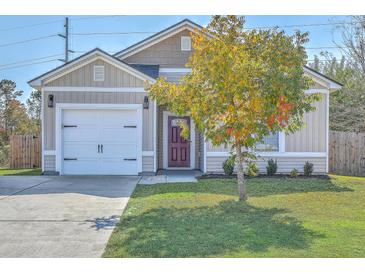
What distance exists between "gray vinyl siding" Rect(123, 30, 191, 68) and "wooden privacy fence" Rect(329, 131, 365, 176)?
660cm

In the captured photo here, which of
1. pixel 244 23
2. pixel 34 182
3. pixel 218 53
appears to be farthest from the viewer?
pixel 34 182

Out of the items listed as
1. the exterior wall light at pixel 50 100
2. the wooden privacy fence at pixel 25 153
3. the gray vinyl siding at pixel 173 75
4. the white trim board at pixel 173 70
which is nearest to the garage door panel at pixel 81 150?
the exterior wall light at pixel 50 100

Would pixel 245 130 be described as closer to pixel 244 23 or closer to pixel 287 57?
pixel 287 57

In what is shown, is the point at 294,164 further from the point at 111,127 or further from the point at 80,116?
the point at 80,116

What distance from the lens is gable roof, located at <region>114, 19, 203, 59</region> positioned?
13398 millimetres

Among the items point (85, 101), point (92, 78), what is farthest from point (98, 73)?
point (85, 101)

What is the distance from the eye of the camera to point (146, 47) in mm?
13648

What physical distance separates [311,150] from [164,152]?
5.11 meters

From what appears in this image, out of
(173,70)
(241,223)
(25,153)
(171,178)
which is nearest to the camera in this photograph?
(241,223)

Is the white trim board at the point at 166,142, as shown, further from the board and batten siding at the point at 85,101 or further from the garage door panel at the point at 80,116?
the garage door panel at the point at 80,116

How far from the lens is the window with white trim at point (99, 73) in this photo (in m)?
12.0

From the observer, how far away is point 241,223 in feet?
19.7

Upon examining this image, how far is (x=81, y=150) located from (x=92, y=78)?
92.4 inches
